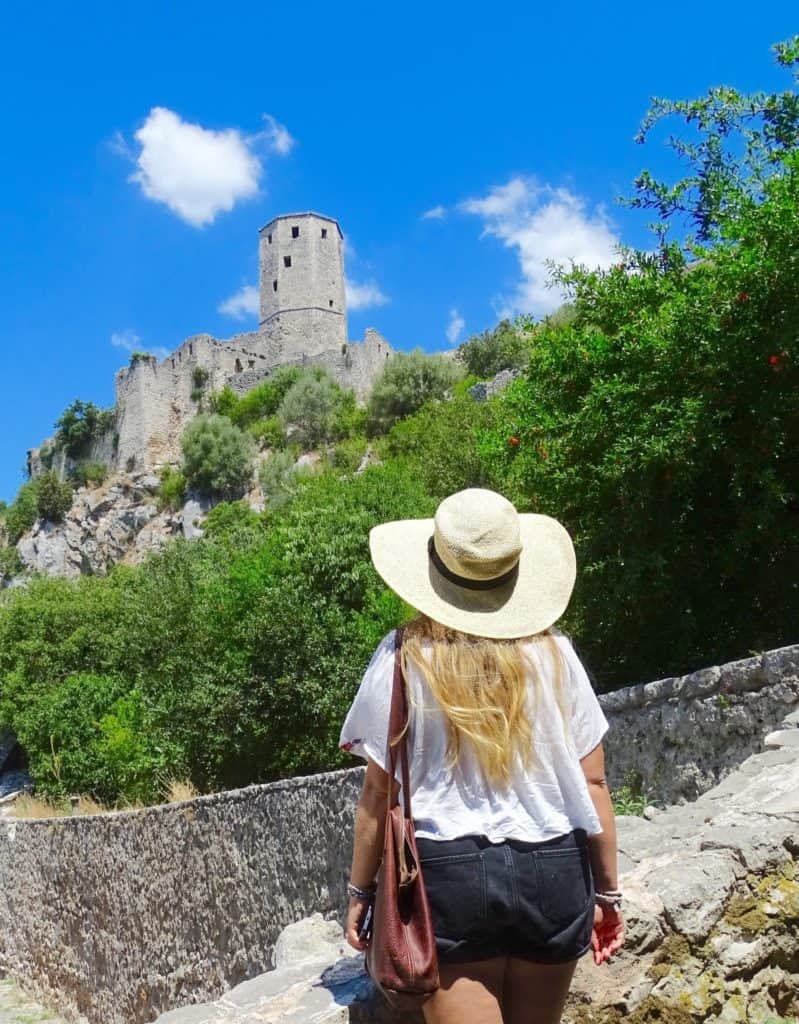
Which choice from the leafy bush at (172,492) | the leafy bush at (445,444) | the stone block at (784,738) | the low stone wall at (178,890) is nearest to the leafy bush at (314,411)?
the leafy bush at (172,492)

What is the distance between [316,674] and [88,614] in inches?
523

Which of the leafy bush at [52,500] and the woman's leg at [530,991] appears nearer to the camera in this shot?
the woman's leg at [530,991]

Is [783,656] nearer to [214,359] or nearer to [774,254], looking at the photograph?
[774,254]

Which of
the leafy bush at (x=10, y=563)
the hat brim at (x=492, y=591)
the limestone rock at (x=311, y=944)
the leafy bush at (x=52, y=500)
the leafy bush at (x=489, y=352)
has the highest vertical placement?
the leafy bush at (x=489, y=352)

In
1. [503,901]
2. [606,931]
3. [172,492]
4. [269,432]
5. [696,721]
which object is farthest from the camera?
[172,492]

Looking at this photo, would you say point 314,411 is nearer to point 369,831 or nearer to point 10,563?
point 10,563

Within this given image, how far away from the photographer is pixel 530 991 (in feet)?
7.07

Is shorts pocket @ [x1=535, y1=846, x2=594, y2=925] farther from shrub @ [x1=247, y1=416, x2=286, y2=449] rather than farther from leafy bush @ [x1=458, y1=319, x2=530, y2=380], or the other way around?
shrub @ [x1=247, y1=416, x2=286, y2=449]

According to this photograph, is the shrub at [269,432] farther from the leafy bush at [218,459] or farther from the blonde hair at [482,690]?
the blonde hair at [482,690]

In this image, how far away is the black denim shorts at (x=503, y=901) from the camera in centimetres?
208

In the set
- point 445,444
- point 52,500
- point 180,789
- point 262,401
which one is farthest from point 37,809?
point 52,500

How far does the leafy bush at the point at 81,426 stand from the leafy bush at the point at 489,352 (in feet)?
76.0

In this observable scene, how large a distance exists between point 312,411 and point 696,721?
1523 inches

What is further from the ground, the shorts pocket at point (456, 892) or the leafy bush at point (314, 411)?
the leafy bush at point (314, 411)
